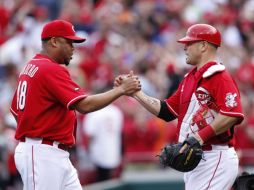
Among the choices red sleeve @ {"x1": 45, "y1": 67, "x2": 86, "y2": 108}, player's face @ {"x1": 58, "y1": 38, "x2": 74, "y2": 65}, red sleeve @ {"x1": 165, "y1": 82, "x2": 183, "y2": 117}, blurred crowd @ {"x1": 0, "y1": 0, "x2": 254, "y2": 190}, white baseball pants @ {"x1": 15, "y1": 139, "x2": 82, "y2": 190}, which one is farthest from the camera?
blurred crowd @ {"x1": 0, "y1": 0, "x2": 254, "y2": 190}

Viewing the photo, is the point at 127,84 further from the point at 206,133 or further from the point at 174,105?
the point at 206,133

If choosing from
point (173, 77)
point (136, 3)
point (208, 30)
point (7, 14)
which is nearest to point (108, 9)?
point (136, 3)

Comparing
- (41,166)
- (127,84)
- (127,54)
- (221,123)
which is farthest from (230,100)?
(127,54)

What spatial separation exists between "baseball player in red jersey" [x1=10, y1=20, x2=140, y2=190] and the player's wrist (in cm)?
80

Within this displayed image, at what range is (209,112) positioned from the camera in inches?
314

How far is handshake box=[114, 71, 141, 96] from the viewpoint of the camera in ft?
26.8

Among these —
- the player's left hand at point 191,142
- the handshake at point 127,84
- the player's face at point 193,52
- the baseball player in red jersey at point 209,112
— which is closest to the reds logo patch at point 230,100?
the baseball player in red jersey at point 209,112

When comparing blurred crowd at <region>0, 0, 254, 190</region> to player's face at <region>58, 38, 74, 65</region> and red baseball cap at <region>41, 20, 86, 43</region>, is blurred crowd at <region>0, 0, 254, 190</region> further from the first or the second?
red baseball cap at <region>41, 20, 86, 43</region>

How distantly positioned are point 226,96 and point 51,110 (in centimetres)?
152

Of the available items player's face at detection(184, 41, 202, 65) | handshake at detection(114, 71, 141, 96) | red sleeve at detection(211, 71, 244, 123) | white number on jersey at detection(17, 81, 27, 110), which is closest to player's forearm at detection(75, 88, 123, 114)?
handshake at detection(114, 71, 141, 96)

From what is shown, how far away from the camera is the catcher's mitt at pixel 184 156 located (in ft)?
25.5

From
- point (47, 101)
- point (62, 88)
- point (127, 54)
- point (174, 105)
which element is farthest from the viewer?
point (127, 54)

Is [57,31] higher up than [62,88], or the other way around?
[57,31]

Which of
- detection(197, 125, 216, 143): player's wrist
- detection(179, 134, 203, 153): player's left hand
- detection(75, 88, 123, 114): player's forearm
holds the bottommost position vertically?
detection(179, 134, 203, 153): player's left hand
